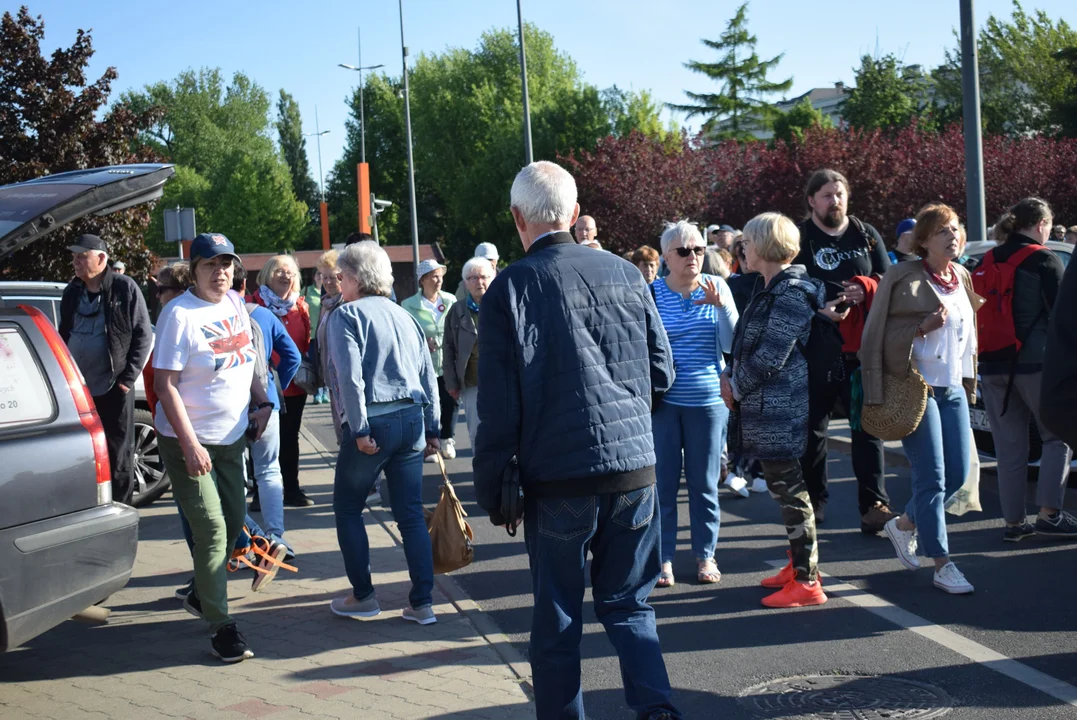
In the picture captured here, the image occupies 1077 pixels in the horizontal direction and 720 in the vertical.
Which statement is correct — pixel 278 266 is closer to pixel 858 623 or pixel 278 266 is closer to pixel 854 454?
pixel 854 454

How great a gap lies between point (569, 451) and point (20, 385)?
2.42m

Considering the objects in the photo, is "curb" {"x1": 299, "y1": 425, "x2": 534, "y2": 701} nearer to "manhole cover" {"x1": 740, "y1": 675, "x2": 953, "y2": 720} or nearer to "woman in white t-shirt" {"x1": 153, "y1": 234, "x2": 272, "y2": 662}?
"manhole cover" {"x1": 740, "y1": 675, "x2": 953, "y2": 720}

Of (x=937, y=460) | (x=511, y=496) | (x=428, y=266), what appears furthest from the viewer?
(x=428, y=266)

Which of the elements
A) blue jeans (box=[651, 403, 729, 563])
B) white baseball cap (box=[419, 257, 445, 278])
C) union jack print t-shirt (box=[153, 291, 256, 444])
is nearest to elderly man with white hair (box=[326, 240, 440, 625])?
union jack print t-shirt (box=[153, 291, 256, 444])

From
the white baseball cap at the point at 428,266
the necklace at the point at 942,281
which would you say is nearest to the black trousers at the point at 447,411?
the white baseball cap at the point at 428,266

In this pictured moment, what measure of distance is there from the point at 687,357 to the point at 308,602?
252cm

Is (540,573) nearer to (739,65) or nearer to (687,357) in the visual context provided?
(687,357)

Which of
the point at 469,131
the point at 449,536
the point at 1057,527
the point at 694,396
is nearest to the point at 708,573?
the point at 694,396

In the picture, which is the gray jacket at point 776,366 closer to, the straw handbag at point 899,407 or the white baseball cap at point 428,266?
the straw handbag at point 899,407

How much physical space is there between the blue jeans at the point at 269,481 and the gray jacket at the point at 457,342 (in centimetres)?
246

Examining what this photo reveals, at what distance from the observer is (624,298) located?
12.8 feet

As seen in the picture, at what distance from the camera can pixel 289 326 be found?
9.16 metres

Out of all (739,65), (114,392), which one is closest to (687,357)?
(114,392)

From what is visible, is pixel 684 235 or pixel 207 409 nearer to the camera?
pixel 207 409
